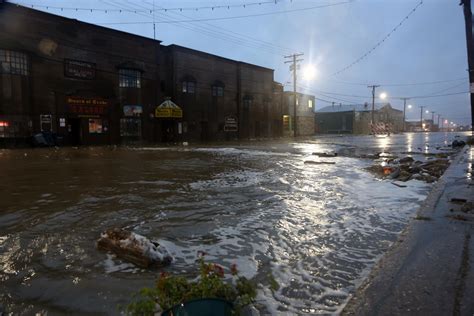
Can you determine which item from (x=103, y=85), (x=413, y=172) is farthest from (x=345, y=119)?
(x=413, y=172)

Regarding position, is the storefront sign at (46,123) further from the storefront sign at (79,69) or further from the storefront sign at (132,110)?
the storefront sign at (132,110)

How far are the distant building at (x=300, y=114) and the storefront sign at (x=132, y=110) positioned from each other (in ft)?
93.1

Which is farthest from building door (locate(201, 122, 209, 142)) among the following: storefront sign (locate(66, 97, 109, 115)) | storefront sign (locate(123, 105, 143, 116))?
storefront sign (locate(66, 97, 109, 115))

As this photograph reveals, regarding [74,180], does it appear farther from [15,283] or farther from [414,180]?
[414,180]

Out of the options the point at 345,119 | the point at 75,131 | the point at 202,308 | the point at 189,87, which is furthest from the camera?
the point at 345,119

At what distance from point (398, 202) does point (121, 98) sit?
31.0 m

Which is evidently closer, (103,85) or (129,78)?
(103,85)

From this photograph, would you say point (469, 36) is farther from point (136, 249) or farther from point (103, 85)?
point (103, 85)

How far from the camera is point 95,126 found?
106 ft

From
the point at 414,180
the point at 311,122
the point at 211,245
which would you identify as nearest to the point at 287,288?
the point at 211,245

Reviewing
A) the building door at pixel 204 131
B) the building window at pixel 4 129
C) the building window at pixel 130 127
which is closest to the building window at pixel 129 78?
the building window at pixel 130 127

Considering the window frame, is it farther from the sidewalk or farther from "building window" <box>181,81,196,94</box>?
the sidewalk

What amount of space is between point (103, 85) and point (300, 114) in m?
40.4

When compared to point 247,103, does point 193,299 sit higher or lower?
lower
